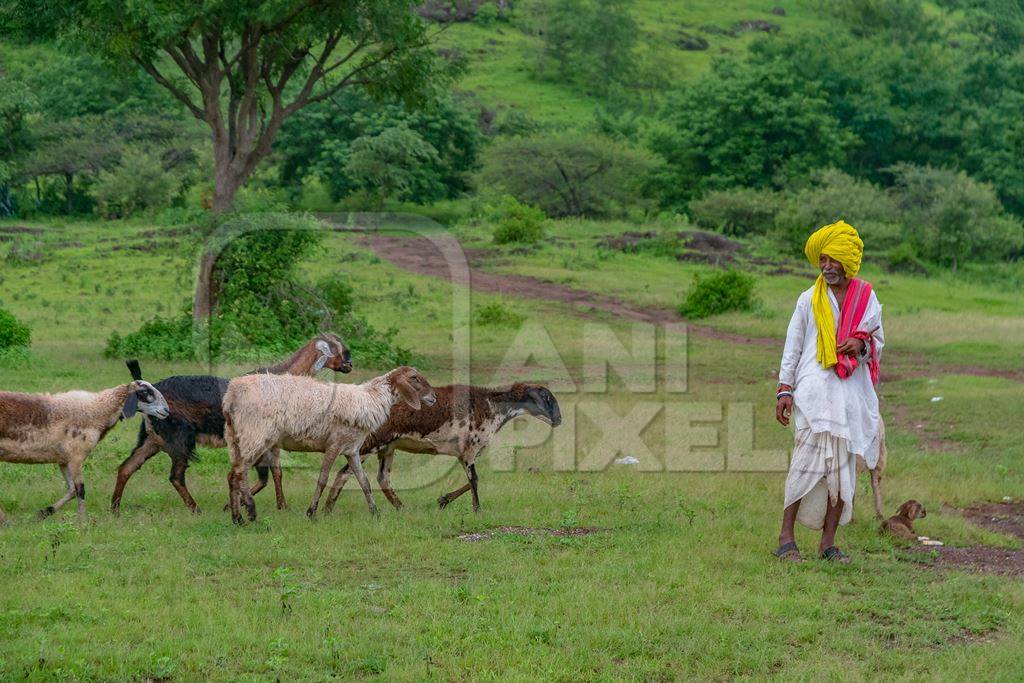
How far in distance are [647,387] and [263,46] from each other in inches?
340

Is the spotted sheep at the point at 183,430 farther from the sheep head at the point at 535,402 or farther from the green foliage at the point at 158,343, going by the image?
the green foliage at the point at 158,343

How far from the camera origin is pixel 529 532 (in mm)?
9695

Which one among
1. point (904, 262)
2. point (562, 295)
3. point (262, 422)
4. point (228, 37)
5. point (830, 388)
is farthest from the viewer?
point (904, 262)

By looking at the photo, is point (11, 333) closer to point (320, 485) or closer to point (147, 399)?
point (147, 399)

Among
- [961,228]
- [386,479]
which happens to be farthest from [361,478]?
[961,228]

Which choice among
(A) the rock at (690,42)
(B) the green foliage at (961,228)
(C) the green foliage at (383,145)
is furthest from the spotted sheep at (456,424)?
(A) the rock at (690,42)

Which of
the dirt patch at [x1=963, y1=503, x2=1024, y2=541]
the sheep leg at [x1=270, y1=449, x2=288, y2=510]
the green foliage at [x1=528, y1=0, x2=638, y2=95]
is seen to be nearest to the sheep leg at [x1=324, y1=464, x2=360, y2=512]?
the sheep leg at [x1=270, y1=449, x2=288, y2=510]

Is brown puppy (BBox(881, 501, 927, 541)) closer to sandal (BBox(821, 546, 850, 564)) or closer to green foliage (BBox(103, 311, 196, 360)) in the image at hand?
sandal (BBox(821, 546, 850, 564))

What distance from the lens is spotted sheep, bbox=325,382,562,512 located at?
34.3 ft

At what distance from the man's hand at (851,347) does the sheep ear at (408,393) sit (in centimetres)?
354

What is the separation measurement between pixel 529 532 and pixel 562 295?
19111 millimetres

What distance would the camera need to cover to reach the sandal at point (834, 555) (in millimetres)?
→ 8945

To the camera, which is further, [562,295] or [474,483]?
[562,295]

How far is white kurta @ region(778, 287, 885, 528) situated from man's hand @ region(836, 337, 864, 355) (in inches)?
4.8
